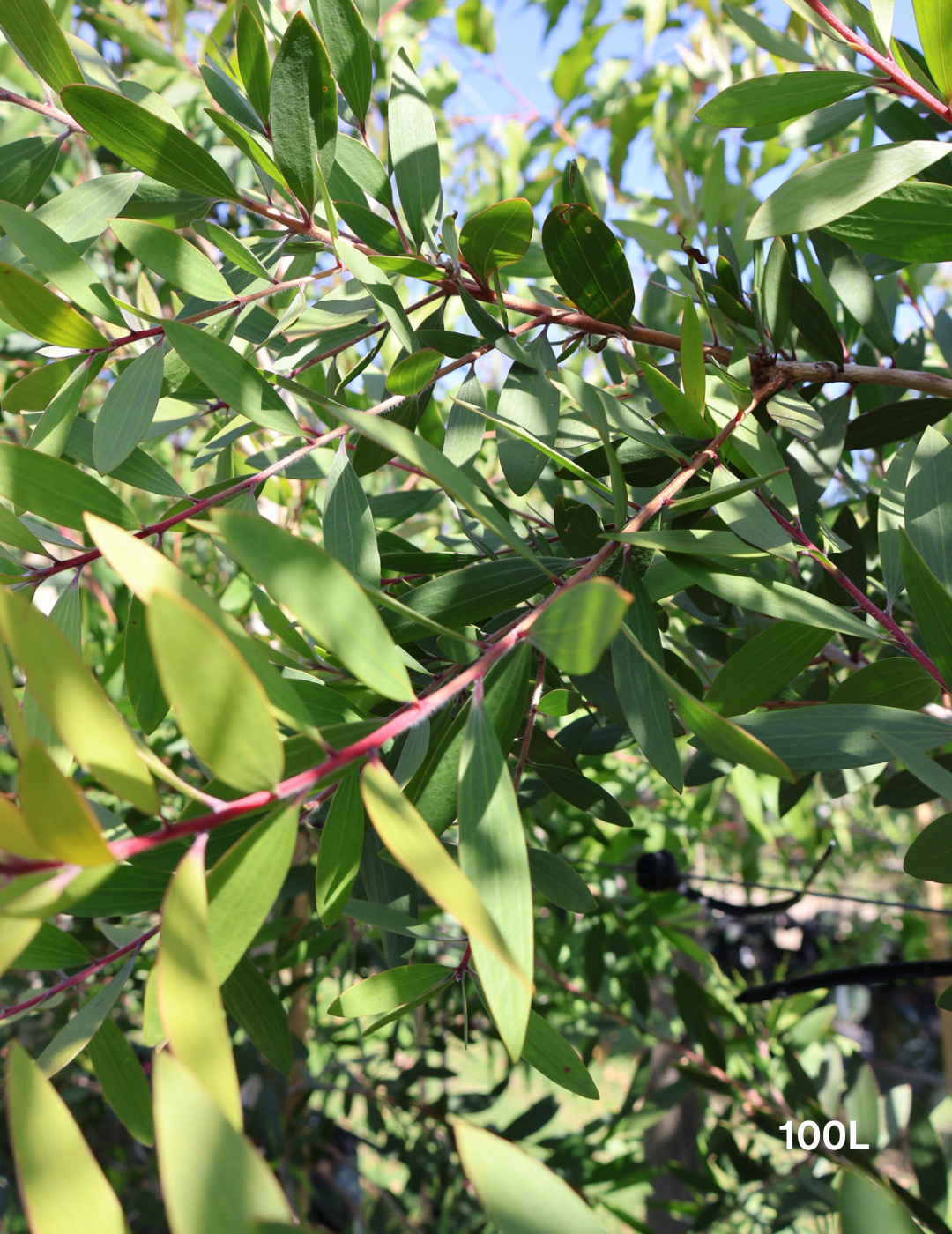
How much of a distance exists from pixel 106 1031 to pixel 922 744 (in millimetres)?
312

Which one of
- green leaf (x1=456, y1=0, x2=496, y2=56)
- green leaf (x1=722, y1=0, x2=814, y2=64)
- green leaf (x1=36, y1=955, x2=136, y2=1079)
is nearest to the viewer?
green leaf (x1=36, y1=955, x2=136, y2=1079)

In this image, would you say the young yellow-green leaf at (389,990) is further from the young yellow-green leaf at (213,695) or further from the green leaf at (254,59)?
the green leaf at (254,59)

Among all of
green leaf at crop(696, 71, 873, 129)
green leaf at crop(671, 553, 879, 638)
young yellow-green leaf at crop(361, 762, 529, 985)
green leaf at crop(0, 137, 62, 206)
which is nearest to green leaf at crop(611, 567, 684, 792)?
green leaf at crop(671, 553, 879, 638)

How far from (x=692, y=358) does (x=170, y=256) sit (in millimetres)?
211

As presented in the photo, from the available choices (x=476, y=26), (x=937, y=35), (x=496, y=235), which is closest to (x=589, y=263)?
→ (x=496, y=235)

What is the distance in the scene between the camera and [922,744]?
0.95 feet

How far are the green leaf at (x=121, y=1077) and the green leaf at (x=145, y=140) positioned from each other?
1.08 ft

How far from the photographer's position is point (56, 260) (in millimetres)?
315

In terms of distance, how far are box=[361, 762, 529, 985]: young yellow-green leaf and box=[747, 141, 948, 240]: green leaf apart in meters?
0.26

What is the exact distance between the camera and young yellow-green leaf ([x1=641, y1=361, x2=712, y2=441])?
12.1 inches

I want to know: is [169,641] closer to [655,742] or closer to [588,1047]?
[655,742]

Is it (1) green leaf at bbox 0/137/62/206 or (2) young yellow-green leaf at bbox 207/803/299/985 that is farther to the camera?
(1) green leaf at bbox 0/137/62/206

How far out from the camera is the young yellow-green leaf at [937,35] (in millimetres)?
317

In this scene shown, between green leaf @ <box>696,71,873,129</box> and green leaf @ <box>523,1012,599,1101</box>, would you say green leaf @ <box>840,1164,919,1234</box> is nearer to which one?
green leaf @ <box>523,1012,599,1101</box>
